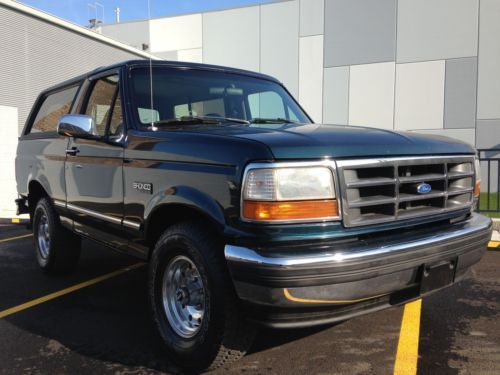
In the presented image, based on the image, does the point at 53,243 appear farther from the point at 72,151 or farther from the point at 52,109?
the point at 52,109

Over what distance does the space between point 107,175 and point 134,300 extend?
130cm

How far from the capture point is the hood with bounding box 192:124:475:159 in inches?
97.3

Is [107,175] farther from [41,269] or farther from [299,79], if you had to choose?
[299,79]

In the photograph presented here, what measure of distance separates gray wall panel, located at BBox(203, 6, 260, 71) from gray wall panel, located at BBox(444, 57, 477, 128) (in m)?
7.35

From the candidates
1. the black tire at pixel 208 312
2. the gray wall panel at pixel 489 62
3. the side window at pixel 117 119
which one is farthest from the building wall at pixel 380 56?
the black tire at pixel 208 312

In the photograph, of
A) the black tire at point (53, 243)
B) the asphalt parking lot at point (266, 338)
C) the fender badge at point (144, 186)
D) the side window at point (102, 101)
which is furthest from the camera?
the black tire at point (53, 243)

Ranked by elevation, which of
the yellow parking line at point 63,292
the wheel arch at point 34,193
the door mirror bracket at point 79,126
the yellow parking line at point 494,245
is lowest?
the yellow parking line at point 63,292

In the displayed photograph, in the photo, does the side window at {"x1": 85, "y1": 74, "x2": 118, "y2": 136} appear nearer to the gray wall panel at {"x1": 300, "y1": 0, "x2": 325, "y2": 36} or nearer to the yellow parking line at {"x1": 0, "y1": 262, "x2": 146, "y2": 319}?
the yellow parking line at {"x1": 0, "y1": 262, "x2": 146, "y2": 319}

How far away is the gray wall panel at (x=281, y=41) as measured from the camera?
18281mm

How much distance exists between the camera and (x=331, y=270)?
235cm

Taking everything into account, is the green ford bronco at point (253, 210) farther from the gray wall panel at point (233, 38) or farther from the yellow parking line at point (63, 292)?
the gray wall panel at point (233, 38)

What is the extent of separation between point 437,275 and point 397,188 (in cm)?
60

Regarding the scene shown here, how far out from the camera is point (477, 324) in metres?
3.66

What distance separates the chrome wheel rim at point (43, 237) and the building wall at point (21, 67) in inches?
254
